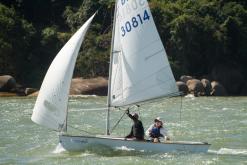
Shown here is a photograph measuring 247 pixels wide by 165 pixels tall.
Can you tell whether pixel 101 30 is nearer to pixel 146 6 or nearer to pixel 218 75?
pixel 218 75

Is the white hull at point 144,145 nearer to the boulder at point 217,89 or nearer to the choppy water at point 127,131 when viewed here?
the choppy water at point 127,131

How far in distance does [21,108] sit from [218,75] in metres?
27.4

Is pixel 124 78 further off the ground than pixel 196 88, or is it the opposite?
pixel 196 88

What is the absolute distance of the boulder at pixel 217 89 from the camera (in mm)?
57188

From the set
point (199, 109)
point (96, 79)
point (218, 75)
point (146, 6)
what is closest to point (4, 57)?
point (96, 79)

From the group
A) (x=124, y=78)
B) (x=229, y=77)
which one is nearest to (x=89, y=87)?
(x=229, y=77)

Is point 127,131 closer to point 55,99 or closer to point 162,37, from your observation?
point 55,99

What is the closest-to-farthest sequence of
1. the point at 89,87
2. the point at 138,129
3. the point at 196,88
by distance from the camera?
the point at 138,129, the point at 89,87, the point at 196,88

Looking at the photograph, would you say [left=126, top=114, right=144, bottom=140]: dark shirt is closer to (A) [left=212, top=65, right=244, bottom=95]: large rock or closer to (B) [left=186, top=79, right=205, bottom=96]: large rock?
(B) [left=186, top=79, right=205, bottom=96]: large rock

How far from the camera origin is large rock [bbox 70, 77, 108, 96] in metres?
54.2

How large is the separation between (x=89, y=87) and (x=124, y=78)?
32092 millimetres

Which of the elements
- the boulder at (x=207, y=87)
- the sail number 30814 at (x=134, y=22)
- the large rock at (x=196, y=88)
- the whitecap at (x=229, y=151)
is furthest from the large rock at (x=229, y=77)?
the sail number 30814 at (x=134, y=22)

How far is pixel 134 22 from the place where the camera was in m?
22.8

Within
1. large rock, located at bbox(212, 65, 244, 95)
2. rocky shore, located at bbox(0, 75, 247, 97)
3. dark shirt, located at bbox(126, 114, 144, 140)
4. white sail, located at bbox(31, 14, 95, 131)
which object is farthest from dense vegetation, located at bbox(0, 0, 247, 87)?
dark shirt, located at bbox(126, 114, 144, 140)
